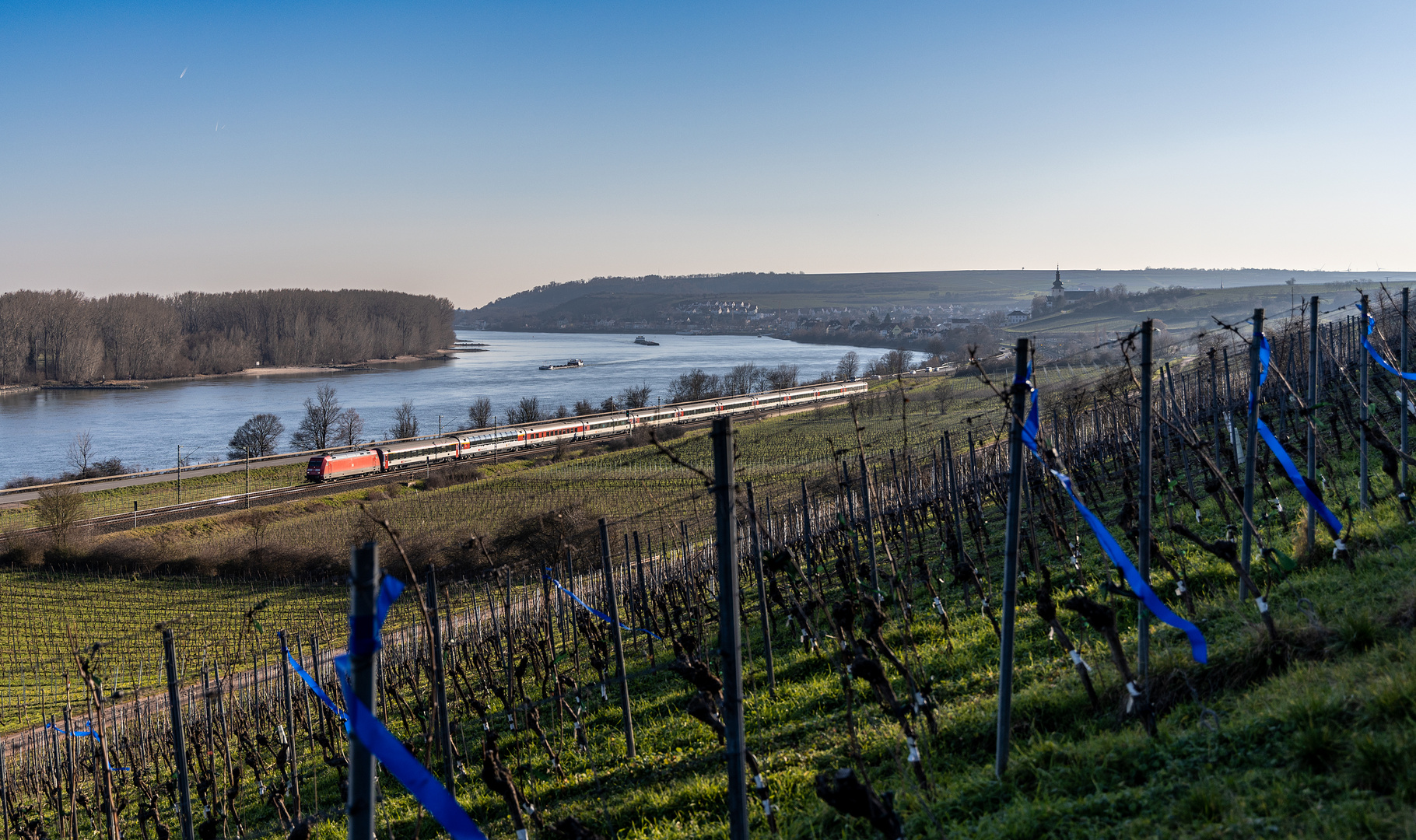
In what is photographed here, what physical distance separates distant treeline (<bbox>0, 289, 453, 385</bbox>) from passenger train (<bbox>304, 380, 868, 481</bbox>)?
74450mm

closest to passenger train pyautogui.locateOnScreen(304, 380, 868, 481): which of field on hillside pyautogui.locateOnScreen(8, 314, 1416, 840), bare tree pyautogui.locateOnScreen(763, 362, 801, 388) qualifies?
bare tree pyautogui.locateOnScreen(763, 362, 801, 388)

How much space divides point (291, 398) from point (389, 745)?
100m

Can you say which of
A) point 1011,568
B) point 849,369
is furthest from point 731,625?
point 849,369

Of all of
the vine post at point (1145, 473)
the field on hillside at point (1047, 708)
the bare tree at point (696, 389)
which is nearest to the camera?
the field on hillside at point (1047, 708)

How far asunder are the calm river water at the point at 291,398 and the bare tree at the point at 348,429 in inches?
73.7

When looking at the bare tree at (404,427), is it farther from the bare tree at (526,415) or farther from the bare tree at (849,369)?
the bare tree at (849,369)

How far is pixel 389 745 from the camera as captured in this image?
8.12 ft

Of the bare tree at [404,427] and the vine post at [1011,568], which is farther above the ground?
the vine post at [1011,568]

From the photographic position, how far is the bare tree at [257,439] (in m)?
57.1

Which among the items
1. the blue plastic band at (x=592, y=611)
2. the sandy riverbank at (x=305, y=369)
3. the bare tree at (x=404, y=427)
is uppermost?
the sandy riverbank at (x=305, y=369)

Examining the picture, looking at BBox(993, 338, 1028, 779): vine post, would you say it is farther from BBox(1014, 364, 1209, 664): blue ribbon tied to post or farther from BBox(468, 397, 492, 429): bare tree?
BBox(468, 397, 492, 429): bare tree

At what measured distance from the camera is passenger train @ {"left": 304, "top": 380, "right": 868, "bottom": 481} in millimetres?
46938

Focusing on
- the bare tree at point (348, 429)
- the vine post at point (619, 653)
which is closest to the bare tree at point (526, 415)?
the bare tree at point (348, 429)

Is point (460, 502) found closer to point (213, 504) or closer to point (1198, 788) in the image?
point (213, 504)
